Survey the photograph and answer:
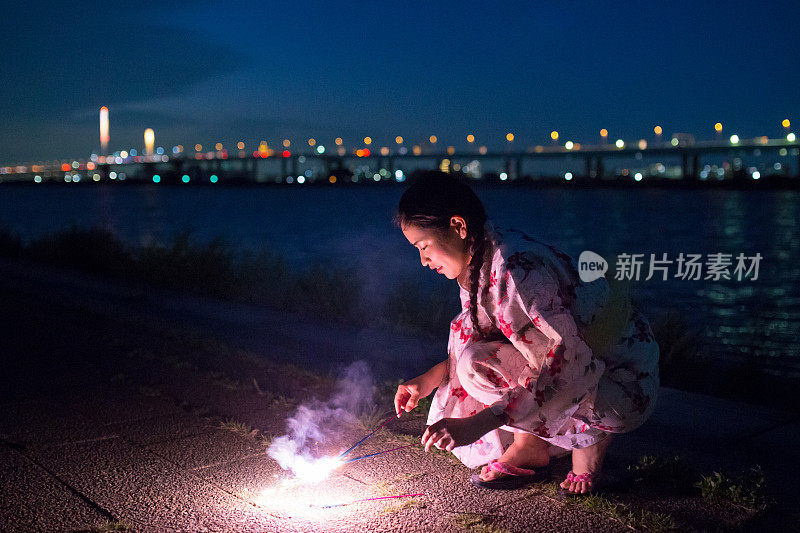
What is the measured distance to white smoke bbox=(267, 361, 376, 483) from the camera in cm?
369

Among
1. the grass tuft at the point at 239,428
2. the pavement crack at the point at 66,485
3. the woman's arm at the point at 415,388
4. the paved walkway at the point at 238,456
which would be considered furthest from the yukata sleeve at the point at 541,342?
the grass tuft at the point at 239,428

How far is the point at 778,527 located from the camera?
120 inches

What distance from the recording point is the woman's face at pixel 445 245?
9.86ft

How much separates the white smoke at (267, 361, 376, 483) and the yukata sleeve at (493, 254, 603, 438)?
3.80 feet

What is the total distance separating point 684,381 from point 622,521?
11.2ft

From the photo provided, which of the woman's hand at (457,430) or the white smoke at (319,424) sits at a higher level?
the woman's hand at (457,430)

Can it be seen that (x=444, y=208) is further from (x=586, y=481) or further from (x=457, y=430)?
(x=586, y=481)

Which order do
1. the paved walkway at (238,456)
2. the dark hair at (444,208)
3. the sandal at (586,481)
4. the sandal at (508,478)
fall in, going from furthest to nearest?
the sandal at (508,478) → the sandal at (586,481) → the paved walkway at (238,456) → the dark hair at (444,208)

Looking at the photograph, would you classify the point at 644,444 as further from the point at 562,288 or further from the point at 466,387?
the point at 562,288

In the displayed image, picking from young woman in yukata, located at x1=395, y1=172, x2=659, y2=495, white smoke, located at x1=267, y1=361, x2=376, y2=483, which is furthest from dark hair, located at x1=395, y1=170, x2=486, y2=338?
white smoke, located at x1=267, y1=361, x2=376, y2=483

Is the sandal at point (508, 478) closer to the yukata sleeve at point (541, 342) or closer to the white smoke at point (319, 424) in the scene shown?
the yukata sleeve at point (541, 342)

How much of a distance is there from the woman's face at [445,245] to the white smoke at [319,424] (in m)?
1.18

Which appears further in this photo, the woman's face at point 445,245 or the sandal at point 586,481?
the sandal at point 586,481

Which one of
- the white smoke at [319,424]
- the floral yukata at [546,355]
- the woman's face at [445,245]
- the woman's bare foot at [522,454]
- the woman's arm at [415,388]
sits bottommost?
the white smoke at [319,424]
